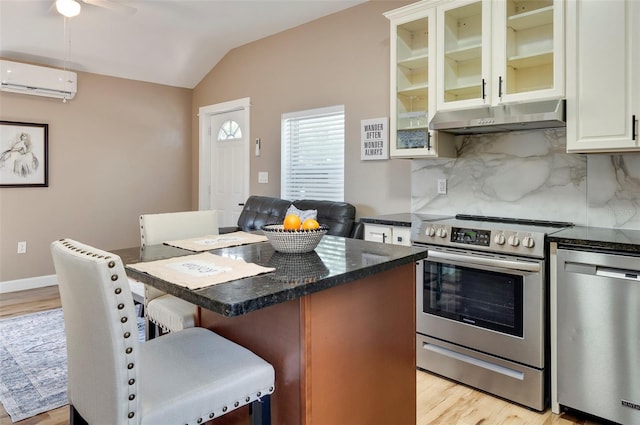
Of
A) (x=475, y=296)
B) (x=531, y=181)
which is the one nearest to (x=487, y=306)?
(x=475, y=296)

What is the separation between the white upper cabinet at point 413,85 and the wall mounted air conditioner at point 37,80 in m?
3.69

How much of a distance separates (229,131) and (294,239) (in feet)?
13.5

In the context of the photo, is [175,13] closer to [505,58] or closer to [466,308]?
[505,58]

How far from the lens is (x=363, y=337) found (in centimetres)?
159

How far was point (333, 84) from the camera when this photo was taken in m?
4.10

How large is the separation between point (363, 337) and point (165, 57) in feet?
15.6

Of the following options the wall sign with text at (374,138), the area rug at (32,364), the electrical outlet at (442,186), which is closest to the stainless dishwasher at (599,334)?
the electrical outlet at (442,186)

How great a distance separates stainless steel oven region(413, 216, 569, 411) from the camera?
2309 millimetres

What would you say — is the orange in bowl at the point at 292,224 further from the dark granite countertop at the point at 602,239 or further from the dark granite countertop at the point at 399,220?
the dark granite countertop at the point at 602,239

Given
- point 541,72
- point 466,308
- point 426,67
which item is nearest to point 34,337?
point 466,308

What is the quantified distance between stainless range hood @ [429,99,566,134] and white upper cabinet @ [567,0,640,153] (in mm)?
117

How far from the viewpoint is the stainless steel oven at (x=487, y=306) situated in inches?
90.9

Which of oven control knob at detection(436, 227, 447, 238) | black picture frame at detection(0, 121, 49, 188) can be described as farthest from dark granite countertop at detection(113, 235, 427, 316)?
black picture frame at detection(0, 121, 49, 188)

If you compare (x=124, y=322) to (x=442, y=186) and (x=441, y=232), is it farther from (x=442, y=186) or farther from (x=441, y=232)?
(x=442, y=186)
